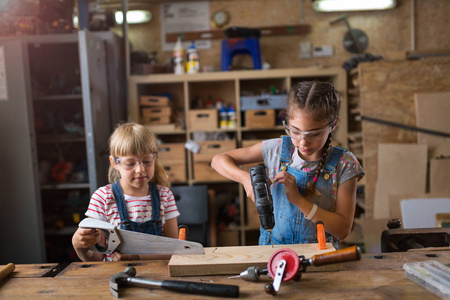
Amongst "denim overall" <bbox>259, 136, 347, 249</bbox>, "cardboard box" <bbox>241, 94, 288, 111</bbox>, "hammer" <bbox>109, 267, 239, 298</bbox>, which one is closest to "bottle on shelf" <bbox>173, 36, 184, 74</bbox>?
"cardboard box" <bbox>241, 94, 288, 111</bbox>

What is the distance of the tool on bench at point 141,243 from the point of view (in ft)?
3.78

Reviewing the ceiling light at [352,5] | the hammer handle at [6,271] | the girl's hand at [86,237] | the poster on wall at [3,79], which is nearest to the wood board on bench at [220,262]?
the girl's hand at [86,237]

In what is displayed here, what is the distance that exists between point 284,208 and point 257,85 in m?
2.55

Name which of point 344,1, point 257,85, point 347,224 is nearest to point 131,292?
point 347,224

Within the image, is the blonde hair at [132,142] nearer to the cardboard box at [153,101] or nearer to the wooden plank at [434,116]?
the cardboard box at [153,101]

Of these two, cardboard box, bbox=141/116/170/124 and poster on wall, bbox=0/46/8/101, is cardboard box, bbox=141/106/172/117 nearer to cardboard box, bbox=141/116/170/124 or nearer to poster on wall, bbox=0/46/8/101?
cardboard box, bbox=141/116/170/124

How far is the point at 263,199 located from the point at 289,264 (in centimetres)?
24

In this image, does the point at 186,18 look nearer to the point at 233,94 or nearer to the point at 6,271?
the point at 233,94

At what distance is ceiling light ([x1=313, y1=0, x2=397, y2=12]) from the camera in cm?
352

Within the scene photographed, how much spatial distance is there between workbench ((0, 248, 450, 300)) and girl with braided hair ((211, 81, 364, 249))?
0.86ft

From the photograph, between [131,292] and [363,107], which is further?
[363,107]

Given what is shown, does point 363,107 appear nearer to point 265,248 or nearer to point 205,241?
point 205,241

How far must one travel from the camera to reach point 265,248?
4.03 ft

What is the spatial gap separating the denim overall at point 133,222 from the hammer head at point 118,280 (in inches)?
18.5
